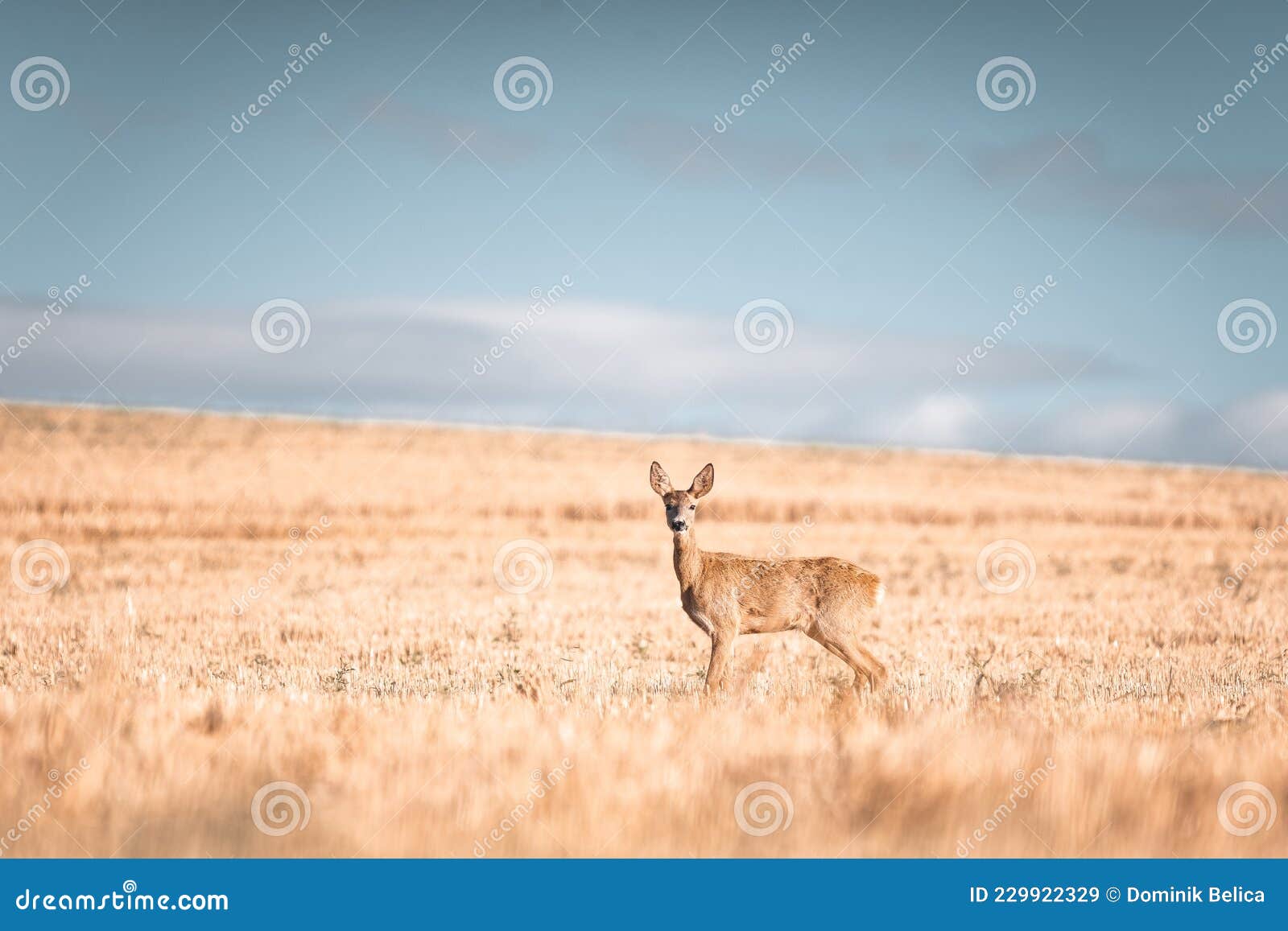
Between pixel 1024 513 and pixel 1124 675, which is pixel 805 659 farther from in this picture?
pixel 1024 513

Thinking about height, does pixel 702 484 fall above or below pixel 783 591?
above

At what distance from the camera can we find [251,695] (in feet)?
30.5

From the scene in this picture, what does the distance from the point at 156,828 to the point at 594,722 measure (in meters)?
2.95

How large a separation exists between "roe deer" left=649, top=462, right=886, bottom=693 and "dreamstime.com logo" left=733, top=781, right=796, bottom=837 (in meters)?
3.57

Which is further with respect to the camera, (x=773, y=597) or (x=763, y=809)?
(x=773, y=597)
